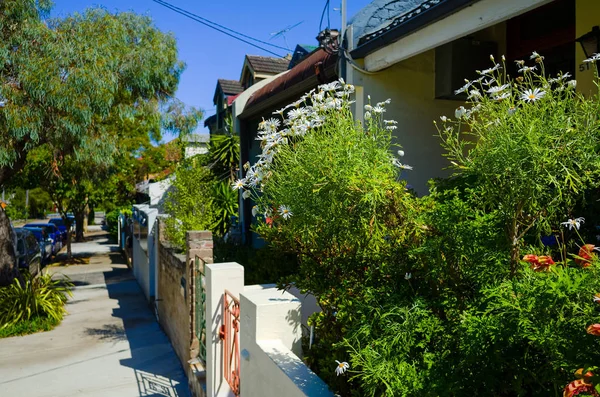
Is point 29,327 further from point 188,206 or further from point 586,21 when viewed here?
point 586,21

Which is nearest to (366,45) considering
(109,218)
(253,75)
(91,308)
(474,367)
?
(474,367)

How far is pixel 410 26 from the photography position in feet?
17.5

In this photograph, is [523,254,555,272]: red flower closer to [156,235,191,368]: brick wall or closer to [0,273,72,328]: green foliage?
[156,235,191,368]: brick wall

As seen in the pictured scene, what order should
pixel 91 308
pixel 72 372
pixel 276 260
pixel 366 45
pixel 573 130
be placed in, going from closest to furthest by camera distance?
pixel 573 130 < pixel 366 45 < pixel 276 260 < pixel 72 372 < pixel 91 308

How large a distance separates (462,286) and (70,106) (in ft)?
28.0

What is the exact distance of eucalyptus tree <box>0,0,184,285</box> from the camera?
921 centimetres

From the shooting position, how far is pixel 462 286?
8.64 feet

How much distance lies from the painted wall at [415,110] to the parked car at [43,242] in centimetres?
1789

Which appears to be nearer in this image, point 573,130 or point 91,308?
point 573,130

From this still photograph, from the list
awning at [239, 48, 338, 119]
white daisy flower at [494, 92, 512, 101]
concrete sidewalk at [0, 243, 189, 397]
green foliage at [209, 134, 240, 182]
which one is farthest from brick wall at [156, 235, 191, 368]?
white daisy flower at [494, 92, 512, 101]

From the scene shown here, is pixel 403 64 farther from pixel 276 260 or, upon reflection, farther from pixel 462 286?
pixel 462 286

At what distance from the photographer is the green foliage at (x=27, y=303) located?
35.0ft

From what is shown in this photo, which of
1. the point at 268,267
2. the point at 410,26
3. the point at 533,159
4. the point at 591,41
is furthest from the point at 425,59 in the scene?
the point at 533,159

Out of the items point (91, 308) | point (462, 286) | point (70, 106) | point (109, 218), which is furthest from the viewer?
point (109, 218)
